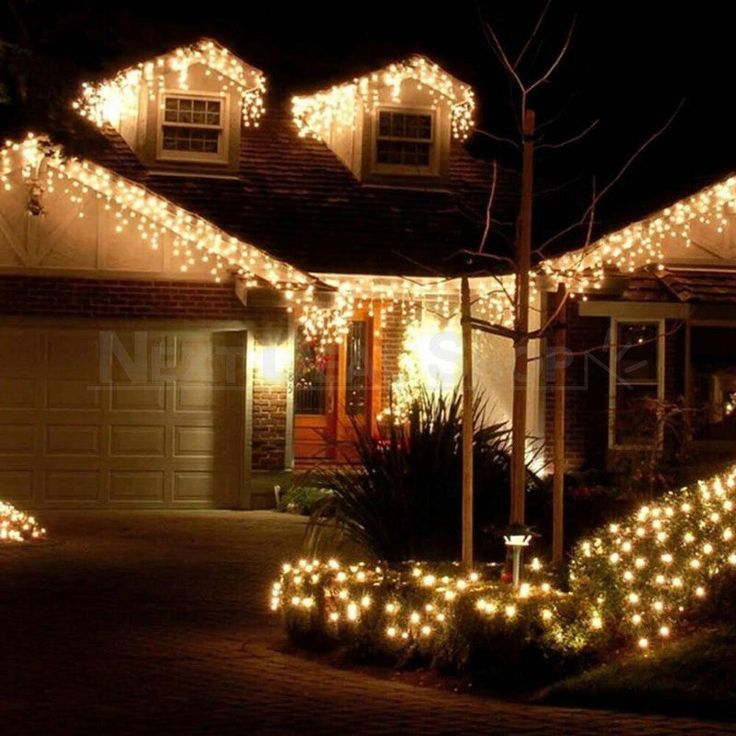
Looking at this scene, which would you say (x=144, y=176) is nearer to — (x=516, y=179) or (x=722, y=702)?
(x=516, y=179)

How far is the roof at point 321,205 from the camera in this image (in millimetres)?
19891

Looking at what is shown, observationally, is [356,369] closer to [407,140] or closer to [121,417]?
[407,140]

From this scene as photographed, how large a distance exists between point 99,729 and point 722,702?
3.29m

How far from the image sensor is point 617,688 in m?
8.55

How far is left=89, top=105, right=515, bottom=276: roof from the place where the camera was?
65.3 ft

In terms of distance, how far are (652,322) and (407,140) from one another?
14.7 feet

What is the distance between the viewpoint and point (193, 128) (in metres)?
21.2

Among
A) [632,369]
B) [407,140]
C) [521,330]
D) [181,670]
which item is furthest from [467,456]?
[407,140]

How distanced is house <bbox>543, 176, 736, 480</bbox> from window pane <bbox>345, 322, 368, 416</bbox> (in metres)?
2.82

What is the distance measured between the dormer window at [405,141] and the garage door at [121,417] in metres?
4.31

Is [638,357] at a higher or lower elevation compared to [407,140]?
lower

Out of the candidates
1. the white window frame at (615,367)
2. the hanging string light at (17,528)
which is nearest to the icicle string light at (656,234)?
the white window frame at (615,367)

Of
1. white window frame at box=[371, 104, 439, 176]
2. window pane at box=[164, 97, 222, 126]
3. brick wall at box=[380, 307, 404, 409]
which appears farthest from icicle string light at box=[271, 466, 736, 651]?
white window frame at box=[371, 104, 439, 176]

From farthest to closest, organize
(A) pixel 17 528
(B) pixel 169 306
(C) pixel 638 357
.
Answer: (C) pixel 638 357 → (B) pixel 169 306 → (A) pixel 17 528
